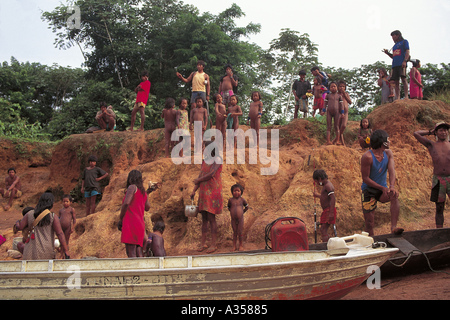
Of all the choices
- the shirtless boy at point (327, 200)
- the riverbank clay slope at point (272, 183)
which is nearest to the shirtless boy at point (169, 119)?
the riverbank clay slope at point (272, 183)

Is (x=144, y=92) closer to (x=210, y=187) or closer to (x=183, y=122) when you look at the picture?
(x=183, y=122)

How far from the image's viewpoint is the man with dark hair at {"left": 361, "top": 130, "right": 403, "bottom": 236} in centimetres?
627

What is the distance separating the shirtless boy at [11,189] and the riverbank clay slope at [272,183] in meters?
0.45

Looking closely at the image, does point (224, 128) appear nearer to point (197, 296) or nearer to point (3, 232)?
point (3, 232)

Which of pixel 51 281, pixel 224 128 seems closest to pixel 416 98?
pixel 224 128

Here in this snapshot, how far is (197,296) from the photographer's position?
452 centimetres

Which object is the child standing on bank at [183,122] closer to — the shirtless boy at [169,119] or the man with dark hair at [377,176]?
the shirtless boy at [169,119]

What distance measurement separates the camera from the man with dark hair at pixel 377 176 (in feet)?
20.6

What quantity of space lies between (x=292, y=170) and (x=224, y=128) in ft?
6.38

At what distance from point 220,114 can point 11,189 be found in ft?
22.1

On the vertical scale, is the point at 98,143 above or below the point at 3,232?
above

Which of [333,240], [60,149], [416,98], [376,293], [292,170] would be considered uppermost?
[416,98]

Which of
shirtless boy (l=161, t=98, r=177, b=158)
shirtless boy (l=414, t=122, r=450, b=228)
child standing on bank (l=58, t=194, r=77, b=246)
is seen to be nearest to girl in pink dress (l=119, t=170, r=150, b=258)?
child standing on bank (l=58, t=194, r=77, b=246)

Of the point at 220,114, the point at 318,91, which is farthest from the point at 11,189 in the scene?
the point at 318,91
